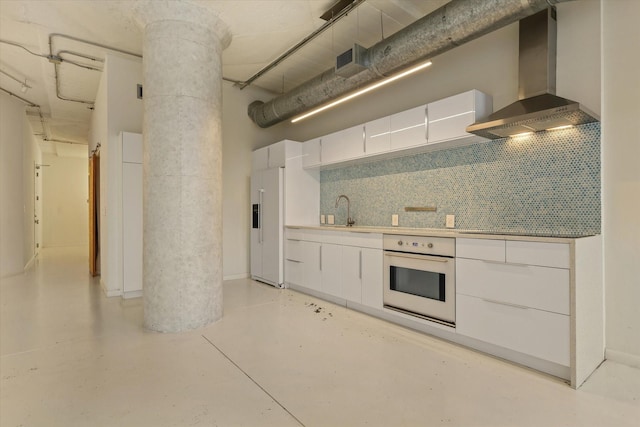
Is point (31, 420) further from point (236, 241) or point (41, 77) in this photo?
point (41, 77)

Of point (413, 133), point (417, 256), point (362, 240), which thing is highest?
point (413, 133)

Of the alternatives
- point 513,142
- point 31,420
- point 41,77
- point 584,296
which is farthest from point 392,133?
point 41,77

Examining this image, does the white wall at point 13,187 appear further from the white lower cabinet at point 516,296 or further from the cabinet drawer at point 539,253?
the cabinet drawer at point 539,253

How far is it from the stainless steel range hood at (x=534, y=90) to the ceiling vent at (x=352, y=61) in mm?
1380

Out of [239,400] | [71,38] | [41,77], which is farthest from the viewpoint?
[41,77]

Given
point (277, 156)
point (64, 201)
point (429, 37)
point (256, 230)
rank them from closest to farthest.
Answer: point (429, 37)
point (277, 156)
point (256, 230)
point (64, 201)

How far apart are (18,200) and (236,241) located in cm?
480

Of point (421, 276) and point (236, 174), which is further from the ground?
point (236, 174)

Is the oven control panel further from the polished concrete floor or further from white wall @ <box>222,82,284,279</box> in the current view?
white wall @ <box>222,82,284,279</box>

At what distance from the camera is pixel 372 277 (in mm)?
3688

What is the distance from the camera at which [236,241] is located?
18.9ft

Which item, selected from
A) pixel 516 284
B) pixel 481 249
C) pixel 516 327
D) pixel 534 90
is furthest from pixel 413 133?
pixel 516 327

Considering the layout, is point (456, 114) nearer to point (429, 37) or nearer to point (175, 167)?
point (429, 37)

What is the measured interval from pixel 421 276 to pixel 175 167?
2.63 meters
